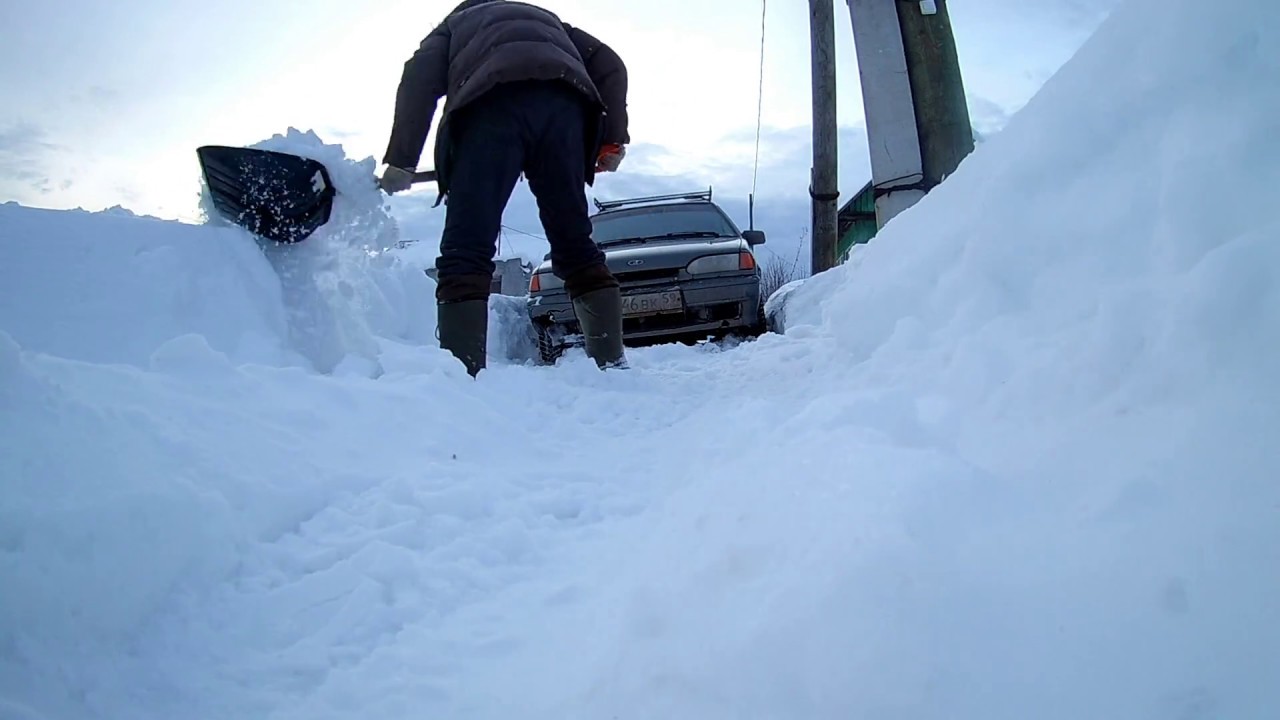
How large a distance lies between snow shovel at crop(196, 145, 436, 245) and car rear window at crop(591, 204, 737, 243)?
336 centimetres

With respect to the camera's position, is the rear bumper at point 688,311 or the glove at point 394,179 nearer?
the glove at point 394,179

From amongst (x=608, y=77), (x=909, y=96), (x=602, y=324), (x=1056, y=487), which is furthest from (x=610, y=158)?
(x=1056, y=487)

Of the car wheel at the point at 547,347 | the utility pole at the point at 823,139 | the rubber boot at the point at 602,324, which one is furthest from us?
the utility pole at the point at 823,139

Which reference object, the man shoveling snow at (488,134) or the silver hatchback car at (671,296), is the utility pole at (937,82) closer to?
the silver hatchback car at (671,296)

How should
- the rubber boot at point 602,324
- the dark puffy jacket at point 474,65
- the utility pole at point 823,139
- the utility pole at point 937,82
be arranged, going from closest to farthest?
the dark puffy jacket at point 474,65 < the rubber boot at point 602,324 < the utility pole at point 937,82 < the utility pole at point 823,139

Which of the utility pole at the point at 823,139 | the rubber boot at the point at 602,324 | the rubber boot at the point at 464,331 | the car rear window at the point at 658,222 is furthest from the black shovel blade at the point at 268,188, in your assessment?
the utility pole at the point at 823,139

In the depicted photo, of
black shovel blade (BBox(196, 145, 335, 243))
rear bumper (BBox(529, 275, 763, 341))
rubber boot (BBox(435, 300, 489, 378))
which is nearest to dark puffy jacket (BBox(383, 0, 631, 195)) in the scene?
black shovel blade (BBox(196, 145, 335, 243))

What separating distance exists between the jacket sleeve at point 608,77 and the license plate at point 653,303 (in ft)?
5.96

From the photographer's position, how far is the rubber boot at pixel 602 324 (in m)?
3.25

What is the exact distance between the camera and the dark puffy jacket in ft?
8.99

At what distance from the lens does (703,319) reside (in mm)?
5172

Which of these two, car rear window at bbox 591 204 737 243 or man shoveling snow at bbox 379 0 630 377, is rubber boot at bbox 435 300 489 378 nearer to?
man shoveling snow at bbox 379 0 630 377

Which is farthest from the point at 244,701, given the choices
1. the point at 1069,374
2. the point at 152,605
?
the point at 1069,374

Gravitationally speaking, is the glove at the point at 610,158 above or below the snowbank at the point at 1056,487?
above
